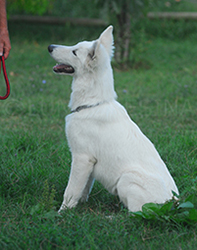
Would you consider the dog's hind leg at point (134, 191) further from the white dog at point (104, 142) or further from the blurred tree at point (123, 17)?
the blurred tree at point (123, 17)

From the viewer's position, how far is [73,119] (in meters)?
2.91

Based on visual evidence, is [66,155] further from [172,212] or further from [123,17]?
[123,17]

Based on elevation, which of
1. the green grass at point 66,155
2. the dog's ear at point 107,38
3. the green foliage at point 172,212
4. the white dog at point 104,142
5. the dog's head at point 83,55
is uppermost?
the dog's ear at point 107,38

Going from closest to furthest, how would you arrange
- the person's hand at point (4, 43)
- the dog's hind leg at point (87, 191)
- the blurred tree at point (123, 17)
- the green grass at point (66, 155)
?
1. the green grass at point (66, 155)
2. the person's hand at point (4, 43)
3. the dog's hind leg at point (87, 191)
4. the blurred tree at point (123, 17)

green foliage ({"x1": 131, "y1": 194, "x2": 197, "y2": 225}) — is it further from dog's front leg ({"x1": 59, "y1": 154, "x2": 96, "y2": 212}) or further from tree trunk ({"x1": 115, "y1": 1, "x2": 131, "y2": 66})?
tree trunk ({"x1": 115, "y1": 1, "x2": 131, "y2": 66})

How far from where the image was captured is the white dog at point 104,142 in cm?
268

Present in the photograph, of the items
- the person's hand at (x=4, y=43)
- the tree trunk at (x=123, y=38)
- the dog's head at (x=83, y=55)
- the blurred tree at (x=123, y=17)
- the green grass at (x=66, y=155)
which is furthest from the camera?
the tree trunk at (x=123, y=38)

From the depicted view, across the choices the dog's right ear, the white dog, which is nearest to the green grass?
the white dog

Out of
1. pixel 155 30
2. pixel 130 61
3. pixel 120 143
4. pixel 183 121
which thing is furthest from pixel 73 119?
pixel 155 30

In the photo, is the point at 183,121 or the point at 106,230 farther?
the point at 183,121

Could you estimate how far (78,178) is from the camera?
282 centimetres

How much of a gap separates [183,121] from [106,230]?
3.10 m

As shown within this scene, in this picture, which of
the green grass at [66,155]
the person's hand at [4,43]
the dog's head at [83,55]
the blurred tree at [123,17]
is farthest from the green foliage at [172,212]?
the blurred tree at [123,17]

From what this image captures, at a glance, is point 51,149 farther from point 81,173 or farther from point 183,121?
point 183,121
